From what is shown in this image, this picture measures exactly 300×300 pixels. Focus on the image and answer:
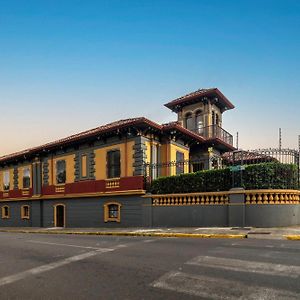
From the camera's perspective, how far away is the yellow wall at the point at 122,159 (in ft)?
61.6

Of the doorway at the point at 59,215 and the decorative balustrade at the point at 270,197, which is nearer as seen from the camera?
the decorative balustrade at the point at 270,197

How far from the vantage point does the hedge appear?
13.8 metres

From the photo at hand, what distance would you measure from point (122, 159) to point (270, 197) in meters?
9.13

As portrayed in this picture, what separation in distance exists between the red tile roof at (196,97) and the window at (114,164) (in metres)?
9.34

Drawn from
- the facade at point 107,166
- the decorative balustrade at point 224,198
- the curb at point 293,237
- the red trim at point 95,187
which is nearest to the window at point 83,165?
the facade at point 107,166

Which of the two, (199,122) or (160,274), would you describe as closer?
(160,274)

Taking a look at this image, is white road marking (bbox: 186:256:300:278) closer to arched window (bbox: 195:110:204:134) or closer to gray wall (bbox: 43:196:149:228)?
gray wall (bbox: 43:196:149:228)

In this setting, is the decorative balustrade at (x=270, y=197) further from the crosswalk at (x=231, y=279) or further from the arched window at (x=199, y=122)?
the arched window at (x=199, y=122)

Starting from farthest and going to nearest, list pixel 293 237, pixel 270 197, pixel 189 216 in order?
pixel 189 216, pixel 270 197, pixel 293 237

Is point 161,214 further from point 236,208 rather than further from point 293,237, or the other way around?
point 293,237

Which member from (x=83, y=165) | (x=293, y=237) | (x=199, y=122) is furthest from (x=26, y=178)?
(x=293, y=237)

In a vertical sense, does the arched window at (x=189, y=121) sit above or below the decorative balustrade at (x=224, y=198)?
above

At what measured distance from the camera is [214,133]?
2525cm

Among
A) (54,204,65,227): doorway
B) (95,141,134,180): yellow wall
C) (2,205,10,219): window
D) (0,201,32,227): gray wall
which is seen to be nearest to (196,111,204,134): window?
(95,141,134,180): yellow wall
